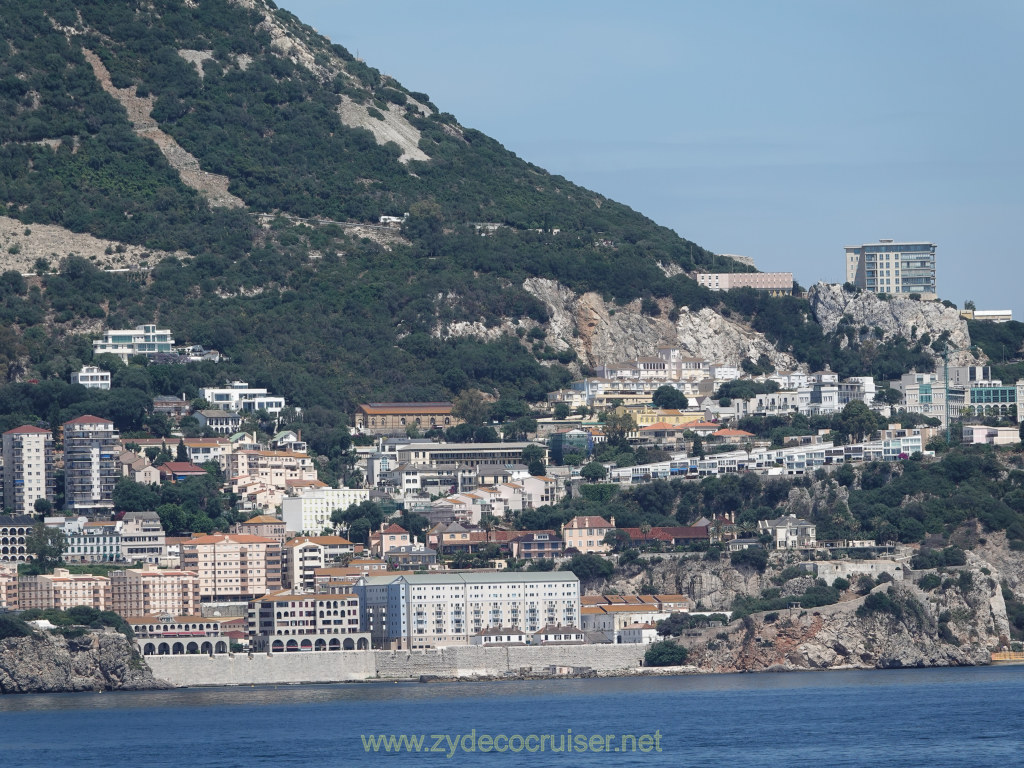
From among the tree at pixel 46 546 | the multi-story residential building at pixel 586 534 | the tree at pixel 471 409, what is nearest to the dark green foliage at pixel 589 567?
the multi-story residential building at pixel 586 534

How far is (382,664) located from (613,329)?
48500 millimetres

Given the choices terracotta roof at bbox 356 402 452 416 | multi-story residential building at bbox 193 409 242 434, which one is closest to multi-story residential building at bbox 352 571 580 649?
multi-story residential building at bbox 193 409 242 434

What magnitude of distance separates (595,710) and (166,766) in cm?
1645

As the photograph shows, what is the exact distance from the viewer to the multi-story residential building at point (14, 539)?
110188 mm

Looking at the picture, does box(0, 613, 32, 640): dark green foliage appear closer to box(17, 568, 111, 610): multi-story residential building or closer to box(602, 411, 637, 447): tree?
box(17, 568, 111, 610): multi-story residential building

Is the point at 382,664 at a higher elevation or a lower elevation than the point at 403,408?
lower

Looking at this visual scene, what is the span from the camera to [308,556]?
112688 mm

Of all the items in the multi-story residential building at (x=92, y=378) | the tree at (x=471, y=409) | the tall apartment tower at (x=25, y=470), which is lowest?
the tall apartment tower at (x=25, y=470)

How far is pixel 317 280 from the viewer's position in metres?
146

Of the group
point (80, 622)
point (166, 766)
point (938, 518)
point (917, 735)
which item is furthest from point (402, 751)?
point (938, 518)

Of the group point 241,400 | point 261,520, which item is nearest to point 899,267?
point 241,400

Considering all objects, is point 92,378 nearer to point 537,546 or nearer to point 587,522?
point 537,546

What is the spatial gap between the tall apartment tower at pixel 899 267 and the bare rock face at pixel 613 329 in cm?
1442

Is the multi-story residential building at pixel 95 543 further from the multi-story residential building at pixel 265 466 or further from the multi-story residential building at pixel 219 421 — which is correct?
the multi-story residential building at pixel 219 421
